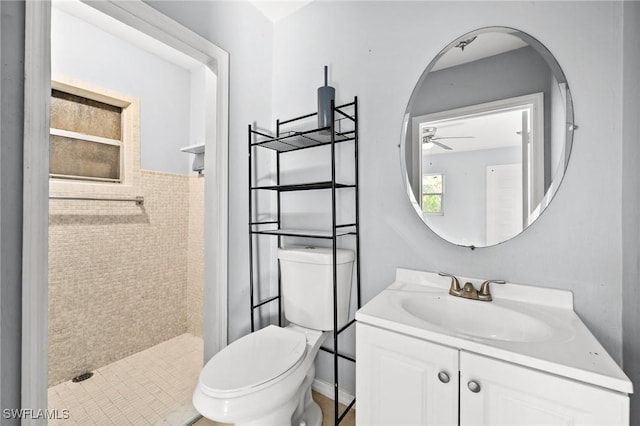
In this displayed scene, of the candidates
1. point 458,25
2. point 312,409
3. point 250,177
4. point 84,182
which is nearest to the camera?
point 458,25

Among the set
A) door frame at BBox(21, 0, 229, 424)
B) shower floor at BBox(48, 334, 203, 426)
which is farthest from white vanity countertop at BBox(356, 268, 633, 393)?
shower floor at BBox(48, 334, 203, 426)

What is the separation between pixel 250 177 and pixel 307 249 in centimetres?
54

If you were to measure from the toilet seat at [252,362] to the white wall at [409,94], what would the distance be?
0.47 meters

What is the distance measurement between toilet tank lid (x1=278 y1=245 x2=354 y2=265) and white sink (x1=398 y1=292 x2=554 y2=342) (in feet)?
1.16

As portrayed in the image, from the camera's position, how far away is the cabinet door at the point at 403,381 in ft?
2.64

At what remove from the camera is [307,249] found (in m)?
1.54

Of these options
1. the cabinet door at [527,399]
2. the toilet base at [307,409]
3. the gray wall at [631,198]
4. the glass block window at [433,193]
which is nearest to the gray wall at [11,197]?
the toilet base at [307,409]

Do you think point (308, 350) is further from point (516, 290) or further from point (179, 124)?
point (179, 124)

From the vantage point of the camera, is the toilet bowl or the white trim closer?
the toilet bowl

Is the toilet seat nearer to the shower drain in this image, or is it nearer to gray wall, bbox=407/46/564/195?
gray wall, bbox=407/46/564/195

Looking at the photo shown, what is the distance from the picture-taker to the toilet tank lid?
54.5 inches

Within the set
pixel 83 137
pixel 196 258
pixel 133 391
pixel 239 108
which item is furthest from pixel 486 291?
pixel 83 137

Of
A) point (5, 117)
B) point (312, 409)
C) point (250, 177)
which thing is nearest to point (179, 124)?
point (250, 177)

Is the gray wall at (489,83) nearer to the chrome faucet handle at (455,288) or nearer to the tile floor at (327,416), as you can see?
the chrome faucet handle at (455,288)
